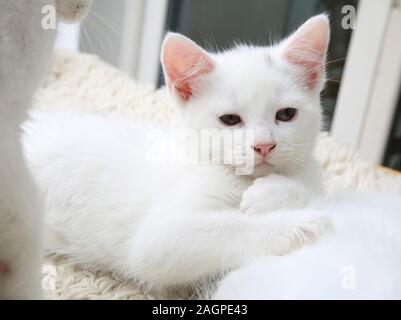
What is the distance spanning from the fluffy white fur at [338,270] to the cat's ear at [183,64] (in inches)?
15.4

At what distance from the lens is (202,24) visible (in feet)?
7.96

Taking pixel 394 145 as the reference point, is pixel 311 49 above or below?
above

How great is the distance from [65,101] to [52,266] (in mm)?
956

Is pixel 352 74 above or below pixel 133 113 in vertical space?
above

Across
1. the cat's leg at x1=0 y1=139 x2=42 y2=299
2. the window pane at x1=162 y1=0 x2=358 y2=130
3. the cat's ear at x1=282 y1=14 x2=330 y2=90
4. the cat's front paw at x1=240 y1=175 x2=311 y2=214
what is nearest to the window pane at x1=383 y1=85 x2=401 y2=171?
the window pane at x1=162 y1=0 x2=358 y2=130

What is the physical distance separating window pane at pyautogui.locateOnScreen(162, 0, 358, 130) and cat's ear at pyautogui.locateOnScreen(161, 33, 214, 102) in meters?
1.07

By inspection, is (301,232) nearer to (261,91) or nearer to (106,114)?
(261,91)

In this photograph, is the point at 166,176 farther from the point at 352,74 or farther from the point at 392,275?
the point at 352,74

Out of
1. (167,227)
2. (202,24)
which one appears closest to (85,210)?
(167,227)

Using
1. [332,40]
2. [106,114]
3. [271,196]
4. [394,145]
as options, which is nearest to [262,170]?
[271,196]

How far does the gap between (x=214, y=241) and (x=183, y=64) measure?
0.37m

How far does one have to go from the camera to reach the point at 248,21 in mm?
2363

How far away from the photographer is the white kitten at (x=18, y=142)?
70 cm

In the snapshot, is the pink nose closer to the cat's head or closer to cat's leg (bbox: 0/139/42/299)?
the cat's head
